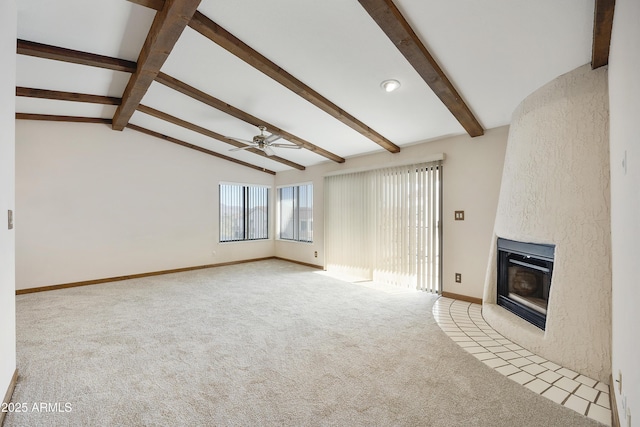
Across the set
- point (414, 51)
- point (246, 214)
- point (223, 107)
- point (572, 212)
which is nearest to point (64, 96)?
point (223, 107)

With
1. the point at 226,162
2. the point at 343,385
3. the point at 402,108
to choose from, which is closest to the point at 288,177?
the point at 226,162

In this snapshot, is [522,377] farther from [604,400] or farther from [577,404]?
[604,400]

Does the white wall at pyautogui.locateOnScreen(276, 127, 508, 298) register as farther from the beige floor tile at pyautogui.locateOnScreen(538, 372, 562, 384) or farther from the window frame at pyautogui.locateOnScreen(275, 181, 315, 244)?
the window frame at pyautogui.locateOnScreen(275, 181, 315, 244)

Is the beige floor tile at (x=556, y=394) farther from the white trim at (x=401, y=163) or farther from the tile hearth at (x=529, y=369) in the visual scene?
the white trim at (x=401, y=163)

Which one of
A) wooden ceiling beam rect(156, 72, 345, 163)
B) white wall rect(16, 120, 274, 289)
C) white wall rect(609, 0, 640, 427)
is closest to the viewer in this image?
white wall rect(609, 0, 640, 427)

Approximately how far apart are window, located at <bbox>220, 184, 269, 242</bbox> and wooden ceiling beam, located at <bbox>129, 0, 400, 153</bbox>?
12.9 feet

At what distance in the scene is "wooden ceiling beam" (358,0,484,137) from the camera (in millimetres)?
2018

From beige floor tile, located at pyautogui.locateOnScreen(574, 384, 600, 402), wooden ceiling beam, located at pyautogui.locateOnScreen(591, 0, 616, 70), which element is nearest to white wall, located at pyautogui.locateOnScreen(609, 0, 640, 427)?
wooden ceiling beam, located at pyautogui.locateOnScreen(591, 0, 616, 70)

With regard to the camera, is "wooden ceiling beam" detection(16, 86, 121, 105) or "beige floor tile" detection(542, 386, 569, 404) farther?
"wooden ceiling beam" detection(16, 86, 121, 105)

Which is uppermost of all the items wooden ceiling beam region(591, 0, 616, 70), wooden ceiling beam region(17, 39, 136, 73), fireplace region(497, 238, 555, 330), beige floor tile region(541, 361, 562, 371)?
wooden ceiling beam region(17, 39, 136, 73)

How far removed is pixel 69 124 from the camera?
4.71 m

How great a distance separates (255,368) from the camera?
2.23 metres

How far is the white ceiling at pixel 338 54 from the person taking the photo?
2.12 metres

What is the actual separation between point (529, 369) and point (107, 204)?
635 centimetres
